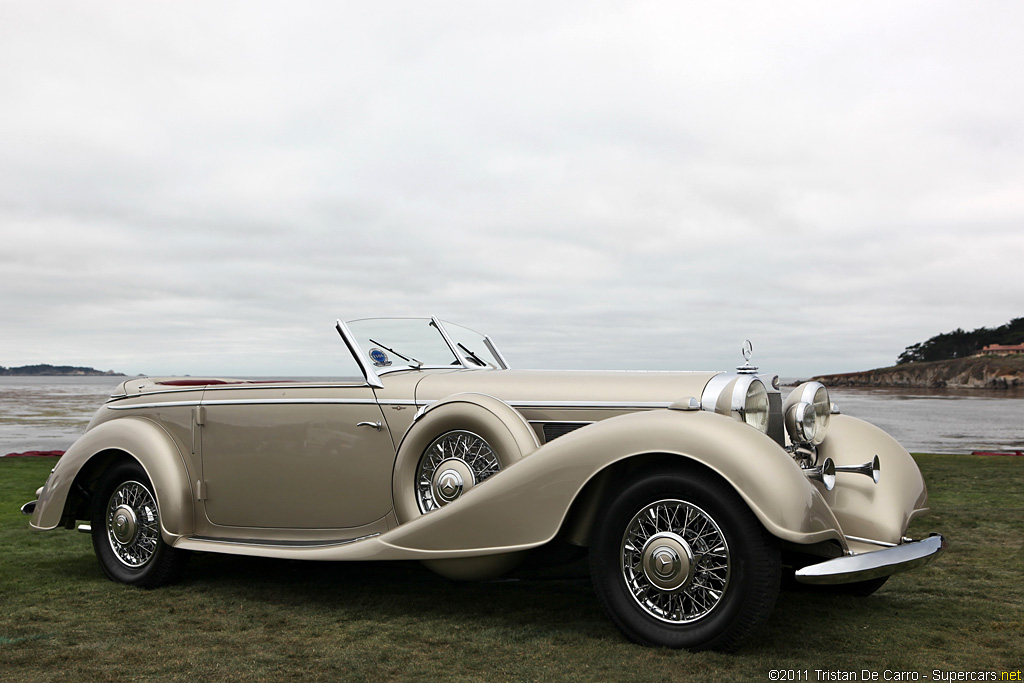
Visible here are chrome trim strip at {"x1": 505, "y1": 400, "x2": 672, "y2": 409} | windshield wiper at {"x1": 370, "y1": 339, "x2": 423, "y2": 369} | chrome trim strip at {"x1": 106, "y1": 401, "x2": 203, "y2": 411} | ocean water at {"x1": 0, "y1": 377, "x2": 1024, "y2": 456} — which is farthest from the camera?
ocean water at {"x1": 0, "y1": 377, "x2": 1024, "y2": 456}

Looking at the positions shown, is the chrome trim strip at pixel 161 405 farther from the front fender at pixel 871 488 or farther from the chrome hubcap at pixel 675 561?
the front fender at pixel 871 488

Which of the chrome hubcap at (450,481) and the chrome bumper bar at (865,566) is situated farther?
the chrome hubcap at (450,481)

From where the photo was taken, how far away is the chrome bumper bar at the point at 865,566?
3.45m

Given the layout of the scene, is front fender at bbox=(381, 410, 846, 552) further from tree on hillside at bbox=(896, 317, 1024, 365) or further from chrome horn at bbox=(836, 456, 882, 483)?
tree on hillside at bbox=(896, 317, 1024, 365)

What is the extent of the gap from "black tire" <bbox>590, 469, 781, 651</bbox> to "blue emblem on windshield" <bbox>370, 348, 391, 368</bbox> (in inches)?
81.6

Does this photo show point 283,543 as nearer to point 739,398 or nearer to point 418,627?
point 418,627

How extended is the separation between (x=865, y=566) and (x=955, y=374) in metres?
102

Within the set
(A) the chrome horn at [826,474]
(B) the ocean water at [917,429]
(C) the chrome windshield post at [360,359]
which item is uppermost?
(C) the chrome windshield post at [360,359]

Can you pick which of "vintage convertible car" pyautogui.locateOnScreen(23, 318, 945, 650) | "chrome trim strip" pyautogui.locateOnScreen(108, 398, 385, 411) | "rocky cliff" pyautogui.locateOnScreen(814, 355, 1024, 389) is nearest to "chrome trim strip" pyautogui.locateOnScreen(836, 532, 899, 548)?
"vintage convertible car" pyautogui.locateOnScreen(23, 318, 945, 650)

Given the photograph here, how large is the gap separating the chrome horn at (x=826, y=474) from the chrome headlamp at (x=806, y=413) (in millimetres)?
325

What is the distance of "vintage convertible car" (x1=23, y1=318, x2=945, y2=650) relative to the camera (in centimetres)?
364

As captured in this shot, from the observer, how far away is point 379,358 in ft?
17.5

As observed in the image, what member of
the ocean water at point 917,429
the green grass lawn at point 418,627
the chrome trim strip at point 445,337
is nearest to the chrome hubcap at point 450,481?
the green grass lawn at point 418,627

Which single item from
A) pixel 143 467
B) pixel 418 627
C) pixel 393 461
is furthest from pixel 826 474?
pixel 143 467
